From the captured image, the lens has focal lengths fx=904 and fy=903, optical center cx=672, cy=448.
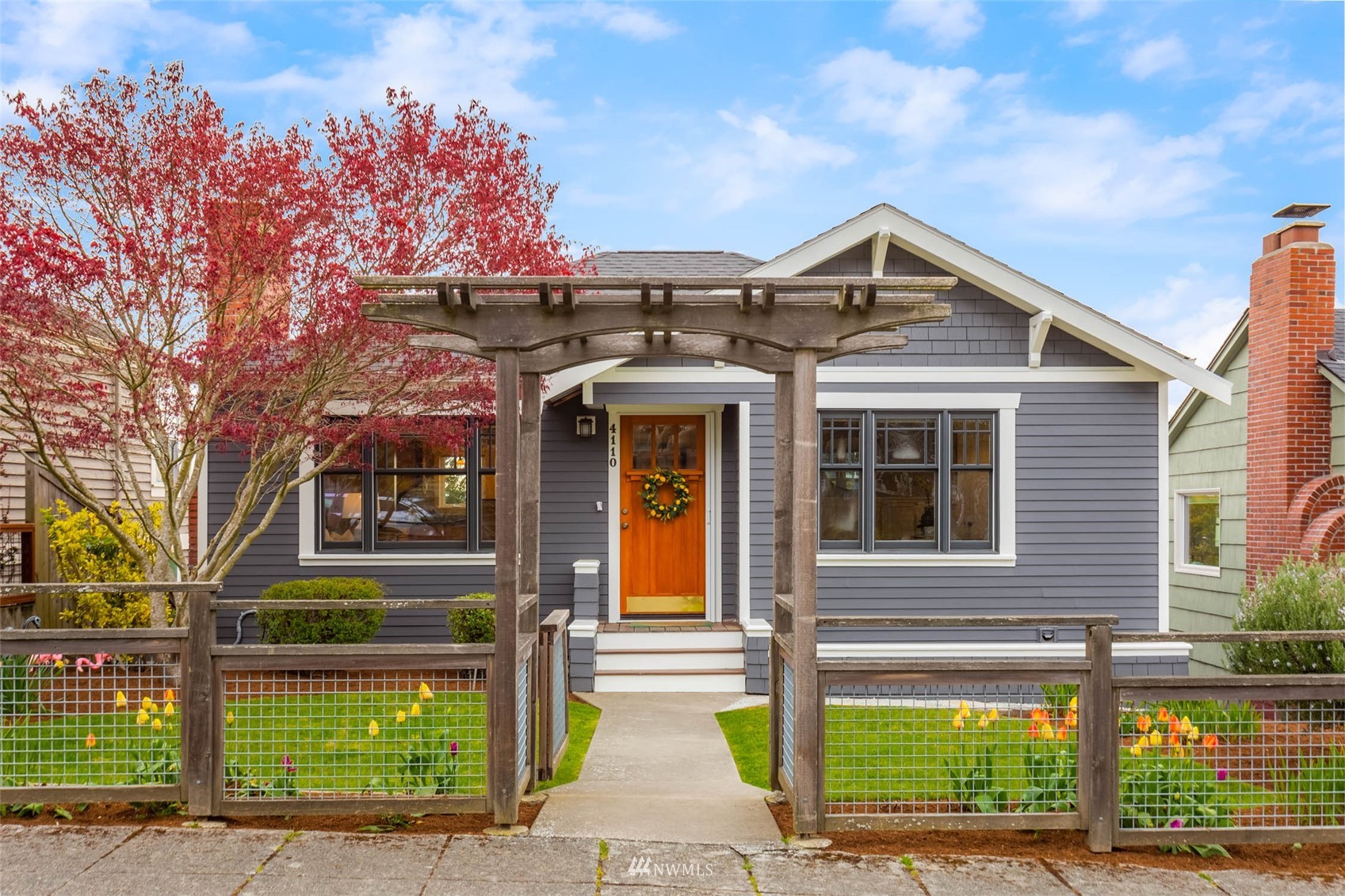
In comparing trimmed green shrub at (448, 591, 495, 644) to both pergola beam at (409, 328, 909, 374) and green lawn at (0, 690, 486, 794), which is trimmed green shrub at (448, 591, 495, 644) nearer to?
green lawn at (0, 690, 486, 794)

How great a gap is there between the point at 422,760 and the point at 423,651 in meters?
0.55

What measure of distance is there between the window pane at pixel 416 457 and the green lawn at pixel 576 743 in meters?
2.81

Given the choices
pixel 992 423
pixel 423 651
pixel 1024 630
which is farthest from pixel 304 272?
pixel 1024 630

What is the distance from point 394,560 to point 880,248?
224 inches

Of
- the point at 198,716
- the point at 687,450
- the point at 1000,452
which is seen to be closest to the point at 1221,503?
the point at 1000,452

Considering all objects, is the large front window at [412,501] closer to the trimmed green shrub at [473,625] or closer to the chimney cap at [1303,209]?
the trimmed green shrub at [473,625]

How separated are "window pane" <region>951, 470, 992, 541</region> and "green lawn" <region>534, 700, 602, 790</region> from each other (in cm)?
402

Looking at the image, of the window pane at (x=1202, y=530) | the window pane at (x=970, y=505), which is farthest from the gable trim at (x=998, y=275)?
the window pane at (x=1202, y=530)

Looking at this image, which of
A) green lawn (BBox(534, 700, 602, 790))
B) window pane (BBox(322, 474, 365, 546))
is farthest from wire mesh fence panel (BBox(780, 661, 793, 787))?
window pane (BBox(322, 474, 365, 546))

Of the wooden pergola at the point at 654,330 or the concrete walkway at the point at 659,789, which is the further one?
the concrete walkway at the point at 659,789

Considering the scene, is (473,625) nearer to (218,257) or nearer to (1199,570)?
(218,257)

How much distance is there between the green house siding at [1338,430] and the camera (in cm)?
1016

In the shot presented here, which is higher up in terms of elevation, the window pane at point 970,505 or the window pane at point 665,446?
the window pane at point 665,446

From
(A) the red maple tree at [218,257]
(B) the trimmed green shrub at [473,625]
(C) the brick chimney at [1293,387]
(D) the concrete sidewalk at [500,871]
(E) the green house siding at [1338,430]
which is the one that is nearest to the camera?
(D) the concrete sidewalk at [500,871]
